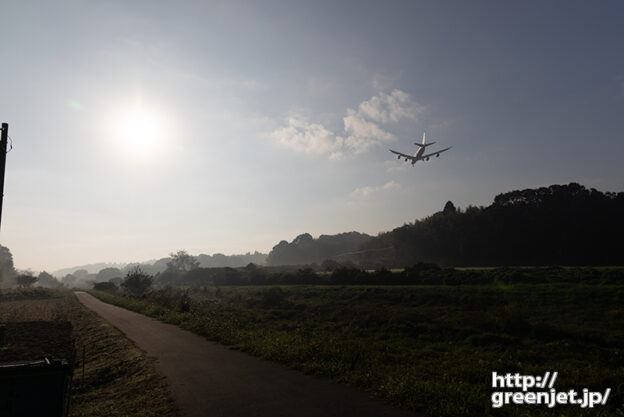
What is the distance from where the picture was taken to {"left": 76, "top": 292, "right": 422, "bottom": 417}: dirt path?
26.7 feet

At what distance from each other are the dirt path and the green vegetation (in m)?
0.66

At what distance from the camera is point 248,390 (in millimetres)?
9688

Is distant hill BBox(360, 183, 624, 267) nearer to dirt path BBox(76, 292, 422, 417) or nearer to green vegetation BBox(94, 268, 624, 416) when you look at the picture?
green vegetation BBox(94, 268, 624, 416)

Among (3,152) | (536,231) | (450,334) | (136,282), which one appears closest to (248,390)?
(3,152)

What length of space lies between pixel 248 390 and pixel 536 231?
66645 mm

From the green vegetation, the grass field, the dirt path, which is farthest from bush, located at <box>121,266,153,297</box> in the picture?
the dirt path

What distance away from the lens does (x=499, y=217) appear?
68.8 meters

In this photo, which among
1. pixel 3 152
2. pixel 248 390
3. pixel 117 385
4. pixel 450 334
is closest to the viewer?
pixel 248 390

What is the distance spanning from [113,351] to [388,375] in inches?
532

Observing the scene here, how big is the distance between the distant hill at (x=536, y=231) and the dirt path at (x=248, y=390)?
205ft

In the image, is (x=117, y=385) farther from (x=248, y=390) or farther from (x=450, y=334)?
(x=450, y=334)

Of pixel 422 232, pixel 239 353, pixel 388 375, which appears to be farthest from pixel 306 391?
pixel 422 232

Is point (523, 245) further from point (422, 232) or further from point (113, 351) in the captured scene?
point (113, 351)

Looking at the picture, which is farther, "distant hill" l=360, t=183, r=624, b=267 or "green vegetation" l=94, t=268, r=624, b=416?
"distant hill" l=360, t=183, r=624, b=267
